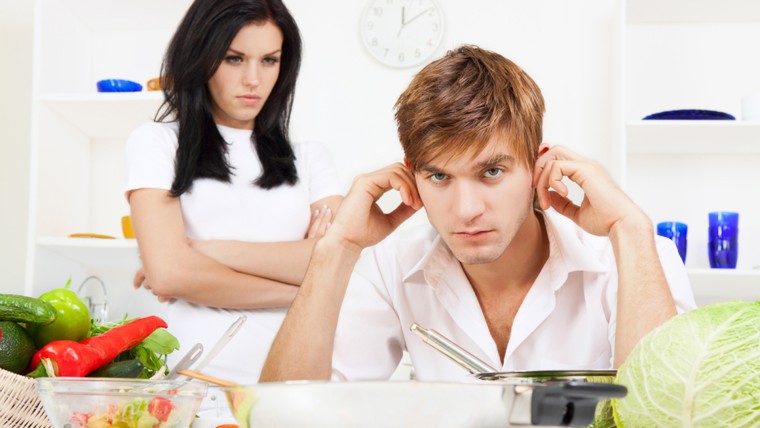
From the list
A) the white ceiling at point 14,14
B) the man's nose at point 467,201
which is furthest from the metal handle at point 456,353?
the white ceiling at point 14,14

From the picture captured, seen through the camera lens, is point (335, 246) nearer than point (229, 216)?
Yes

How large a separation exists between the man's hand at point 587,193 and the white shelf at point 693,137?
143 cm

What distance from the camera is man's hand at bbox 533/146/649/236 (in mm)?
1338

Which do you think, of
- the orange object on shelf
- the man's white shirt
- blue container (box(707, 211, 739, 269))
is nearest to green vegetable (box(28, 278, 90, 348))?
the man's white shirt

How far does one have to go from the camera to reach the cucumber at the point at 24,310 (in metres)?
0.84

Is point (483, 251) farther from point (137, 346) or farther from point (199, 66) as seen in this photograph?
point (199, 66)

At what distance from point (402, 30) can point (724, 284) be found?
150 centimetres

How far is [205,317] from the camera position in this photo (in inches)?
73.7

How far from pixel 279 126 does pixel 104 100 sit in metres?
1.04

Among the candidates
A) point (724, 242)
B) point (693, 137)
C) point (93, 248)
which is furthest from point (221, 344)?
point (693, 137)

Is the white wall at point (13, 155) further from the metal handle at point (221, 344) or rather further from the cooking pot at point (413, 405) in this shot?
the cooking pot at point (413, 405)

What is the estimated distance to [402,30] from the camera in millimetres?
3215

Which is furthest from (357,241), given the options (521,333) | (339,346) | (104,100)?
(104,100)

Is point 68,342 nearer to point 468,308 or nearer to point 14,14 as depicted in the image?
point 468,308
